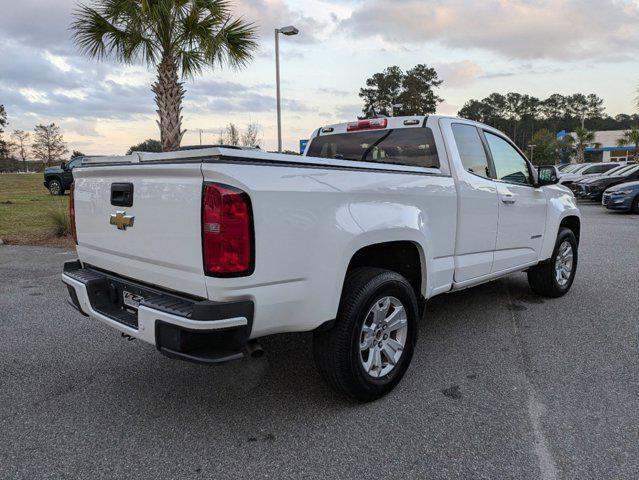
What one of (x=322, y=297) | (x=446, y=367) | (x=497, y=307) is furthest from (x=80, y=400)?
(x=497, y=307)

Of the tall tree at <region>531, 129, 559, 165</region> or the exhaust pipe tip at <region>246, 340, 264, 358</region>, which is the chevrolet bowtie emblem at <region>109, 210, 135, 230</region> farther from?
the tall tree at <region>531, 129, 559, 165</region>

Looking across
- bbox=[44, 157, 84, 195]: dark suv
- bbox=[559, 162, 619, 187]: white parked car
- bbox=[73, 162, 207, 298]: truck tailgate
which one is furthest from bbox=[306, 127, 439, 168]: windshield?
bbox=[559, 162, 619, 187]: white parked car

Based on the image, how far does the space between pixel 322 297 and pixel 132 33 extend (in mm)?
9990

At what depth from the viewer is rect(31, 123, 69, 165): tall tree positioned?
226 feet

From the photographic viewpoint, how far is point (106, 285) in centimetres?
298

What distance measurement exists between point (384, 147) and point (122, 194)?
2.24 meters

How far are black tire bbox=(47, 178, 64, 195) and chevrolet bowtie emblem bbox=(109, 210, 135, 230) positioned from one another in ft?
66.9

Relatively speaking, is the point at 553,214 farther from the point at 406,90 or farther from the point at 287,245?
the point at 406,90

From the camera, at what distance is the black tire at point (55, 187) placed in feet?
67.6

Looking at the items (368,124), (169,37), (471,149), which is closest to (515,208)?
(471,149)

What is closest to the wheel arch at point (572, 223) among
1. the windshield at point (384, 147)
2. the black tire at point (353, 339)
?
the windshield at point (384, 147)

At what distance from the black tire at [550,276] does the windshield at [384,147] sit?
215 centimetres

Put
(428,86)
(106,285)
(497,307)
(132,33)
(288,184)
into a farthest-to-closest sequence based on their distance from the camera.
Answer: (428,86)
(132,33)
(497,307)
(106,285)
(288,184)

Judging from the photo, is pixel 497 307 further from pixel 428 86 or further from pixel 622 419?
pixel 428 86
